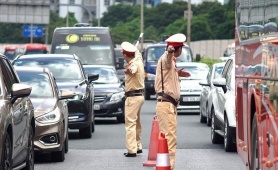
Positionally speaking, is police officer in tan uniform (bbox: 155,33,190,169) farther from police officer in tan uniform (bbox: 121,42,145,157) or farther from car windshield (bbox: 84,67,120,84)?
car windshield (bbox: 84,67,120,84)

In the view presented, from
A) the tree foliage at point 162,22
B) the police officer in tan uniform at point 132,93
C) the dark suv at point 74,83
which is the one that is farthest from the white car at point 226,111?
the tree foliage at point 162,22

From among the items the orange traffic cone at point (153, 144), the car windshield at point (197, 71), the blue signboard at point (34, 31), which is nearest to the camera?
the orange traffic cone at point (153, 144)

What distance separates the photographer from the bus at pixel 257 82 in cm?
1000

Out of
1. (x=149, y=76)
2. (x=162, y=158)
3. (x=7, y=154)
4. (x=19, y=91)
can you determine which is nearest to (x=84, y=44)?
(x=149, y=76)

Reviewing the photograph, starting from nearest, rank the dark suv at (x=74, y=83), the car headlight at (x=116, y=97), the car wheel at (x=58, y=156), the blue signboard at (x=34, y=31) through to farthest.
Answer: the car wheel at (x=58, y=156)
the dark suv at (x=74, y=83)
the car headlight at (x=116, y=97)
the blue signboard at (x=34, y=31)

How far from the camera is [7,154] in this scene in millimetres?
12070

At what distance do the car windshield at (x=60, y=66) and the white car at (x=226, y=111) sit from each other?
3.44m

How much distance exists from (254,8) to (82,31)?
2671cm

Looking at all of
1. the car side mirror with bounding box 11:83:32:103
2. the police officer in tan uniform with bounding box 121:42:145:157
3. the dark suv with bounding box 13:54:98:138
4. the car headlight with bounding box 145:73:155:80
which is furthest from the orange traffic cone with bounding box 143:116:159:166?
the car headlight with bounding box 145:73:155:80

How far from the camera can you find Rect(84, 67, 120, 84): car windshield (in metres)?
28.7

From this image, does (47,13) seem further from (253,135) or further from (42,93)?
(253,135)

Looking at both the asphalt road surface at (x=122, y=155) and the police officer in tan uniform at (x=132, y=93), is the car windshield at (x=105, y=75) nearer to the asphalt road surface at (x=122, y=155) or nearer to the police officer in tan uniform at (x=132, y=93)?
the asphalt road surface at (x=122, y=155)

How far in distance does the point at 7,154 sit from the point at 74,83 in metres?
11.0

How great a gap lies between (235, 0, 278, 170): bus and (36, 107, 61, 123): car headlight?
12.7ft
